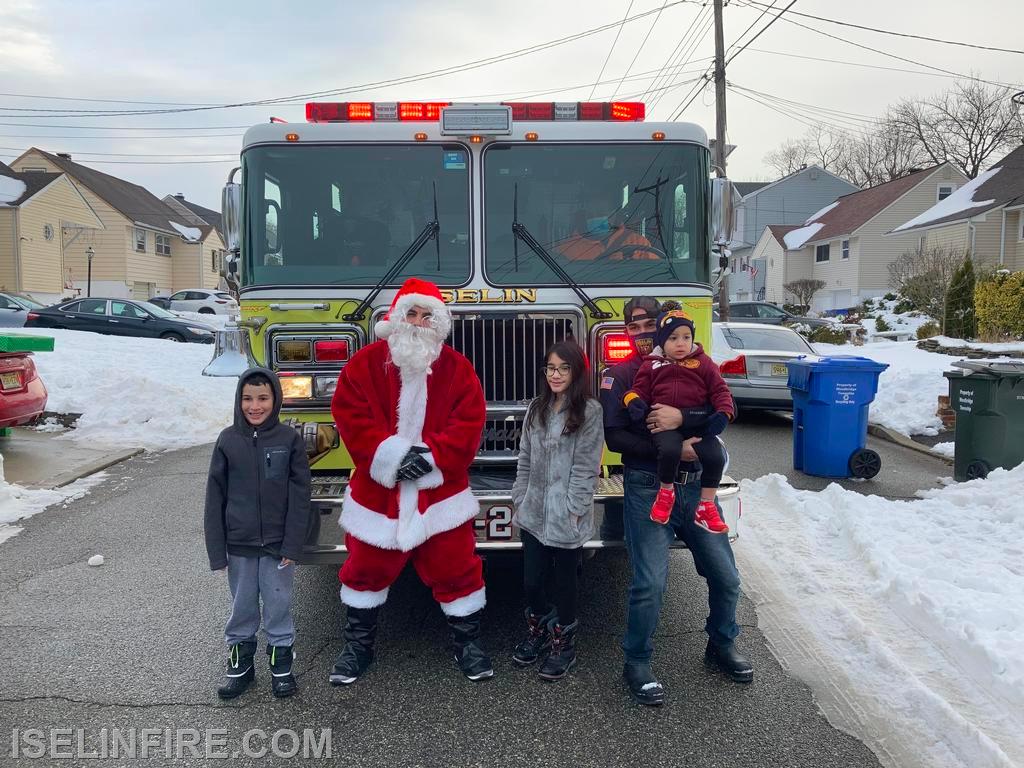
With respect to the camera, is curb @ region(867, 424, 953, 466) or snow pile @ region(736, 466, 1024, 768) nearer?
snow pile @ region(736, 466, 1024, 768)

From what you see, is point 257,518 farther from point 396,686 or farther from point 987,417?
point 987,417

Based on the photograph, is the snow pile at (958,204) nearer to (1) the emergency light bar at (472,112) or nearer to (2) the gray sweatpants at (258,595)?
(1) the emergency light bar at (472,112)

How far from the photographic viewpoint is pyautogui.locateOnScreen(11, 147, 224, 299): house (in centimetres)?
3938

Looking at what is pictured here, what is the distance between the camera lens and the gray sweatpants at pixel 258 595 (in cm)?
355

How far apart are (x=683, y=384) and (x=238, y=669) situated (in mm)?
2277

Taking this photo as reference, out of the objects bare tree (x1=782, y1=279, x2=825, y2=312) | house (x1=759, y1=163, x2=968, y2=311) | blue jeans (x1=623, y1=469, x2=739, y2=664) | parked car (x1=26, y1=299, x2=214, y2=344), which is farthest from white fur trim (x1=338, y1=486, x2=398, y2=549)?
bare tree (x1=782, y1=279, x2=825, y2=312)

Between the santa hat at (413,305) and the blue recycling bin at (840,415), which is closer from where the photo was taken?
the santa hat at (413,305)

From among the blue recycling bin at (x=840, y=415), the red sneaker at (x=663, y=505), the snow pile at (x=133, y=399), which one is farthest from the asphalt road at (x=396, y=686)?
the snow pile at (x=133, y=399)

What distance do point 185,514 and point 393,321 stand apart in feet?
13.2

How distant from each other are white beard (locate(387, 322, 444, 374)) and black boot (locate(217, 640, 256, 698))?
1401 mm

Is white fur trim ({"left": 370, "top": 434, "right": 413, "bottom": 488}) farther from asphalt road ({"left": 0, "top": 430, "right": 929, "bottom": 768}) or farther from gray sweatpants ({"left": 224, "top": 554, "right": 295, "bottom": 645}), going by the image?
asphalt road ({"left": 0, "top": 430, "right": 929, "bottom": 768})

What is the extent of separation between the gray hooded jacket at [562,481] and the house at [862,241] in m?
34.9

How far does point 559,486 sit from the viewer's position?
3.59 metres

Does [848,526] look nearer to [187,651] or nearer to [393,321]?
[393,321]
